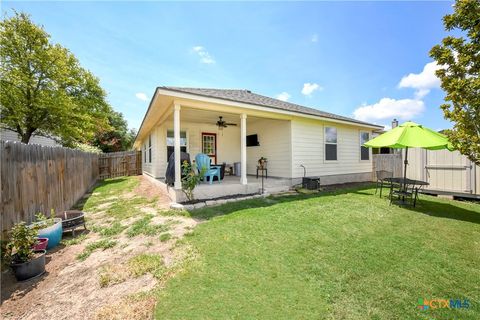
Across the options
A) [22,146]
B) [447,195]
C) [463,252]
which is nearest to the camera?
[463,252]

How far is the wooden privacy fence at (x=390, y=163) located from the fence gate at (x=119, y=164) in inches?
663

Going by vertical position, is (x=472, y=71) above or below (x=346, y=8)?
below

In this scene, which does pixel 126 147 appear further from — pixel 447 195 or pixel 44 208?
pixel 447 195

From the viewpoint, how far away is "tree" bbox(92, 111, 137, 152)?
26.3m

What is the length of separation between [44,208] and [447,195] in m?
11.9

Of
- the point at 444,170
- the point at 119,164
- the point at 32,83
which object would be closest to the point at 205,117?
the point at 444,170

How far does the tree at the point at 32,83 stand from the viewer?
11312mm

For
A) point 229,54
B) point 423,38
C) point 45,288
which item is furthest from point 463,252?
point 229,54

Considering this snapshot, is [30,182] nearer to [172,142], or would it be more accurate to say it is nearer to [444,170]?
[172,142]

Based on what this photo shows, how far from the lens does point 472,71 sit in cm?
420

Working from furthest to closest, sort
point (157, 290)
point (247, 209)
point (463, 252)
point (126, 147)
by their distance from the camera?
point (126, 147), point (247, 209), point (463, 252), point (157, 290)

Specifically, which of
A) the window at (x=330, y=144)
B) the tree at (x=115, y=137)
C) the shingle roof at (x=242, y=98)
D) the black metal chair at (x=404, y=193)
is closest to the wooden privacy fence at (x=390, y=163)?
the shingle roof at (x=242, y=98)

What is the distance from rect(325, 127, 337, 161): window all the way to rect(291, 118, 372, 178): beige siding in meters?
0.20

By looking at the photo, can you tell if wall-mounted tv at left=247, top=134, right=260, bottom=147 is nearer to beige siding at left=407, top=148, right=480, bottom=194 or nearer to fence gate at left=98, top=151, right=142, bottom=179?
beige siding at left=407, top=148, right=480, bottom=194
